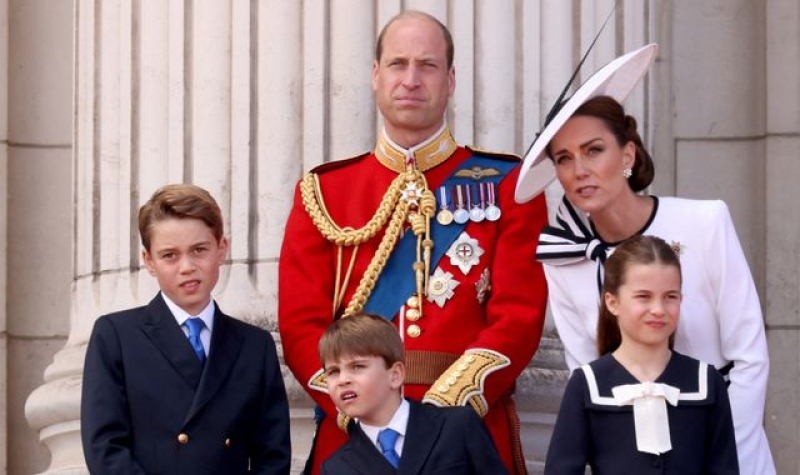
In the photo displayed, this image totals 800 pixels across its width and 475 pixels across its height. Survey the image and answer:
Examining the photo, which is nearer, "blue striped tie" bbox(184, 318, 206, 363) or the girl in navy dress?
Result: the girl in navy dress

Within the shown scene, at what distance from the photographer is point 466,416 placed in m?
5.96

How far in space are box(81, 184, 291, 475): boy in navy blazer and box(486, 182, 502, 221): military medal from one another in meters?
0.76

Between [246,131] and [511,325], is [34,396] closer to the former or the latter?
[246,131]

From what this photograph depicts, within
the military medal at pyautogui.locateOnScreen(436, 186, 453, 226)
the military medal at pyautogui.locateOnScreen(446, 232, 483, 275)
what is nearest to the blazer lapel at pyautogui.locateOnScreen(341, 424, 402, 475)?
the military medal at pyautogui.locateOnScreen(446, 232, 483, 275)

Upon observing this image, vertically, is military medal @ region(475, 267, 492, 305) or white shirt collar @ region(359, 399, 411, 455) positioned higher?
military medal @ region(475, 267, 492, 305)

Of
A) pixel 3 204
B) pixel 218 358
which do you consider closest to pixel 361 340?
pixel 218 358

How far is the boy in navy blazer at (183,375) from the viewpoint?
240 inches

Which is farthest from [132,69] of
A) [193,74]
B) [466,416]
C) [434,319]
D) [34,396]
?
[466,416]

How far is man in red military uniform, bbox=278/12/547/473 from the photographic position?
6395 millimetres

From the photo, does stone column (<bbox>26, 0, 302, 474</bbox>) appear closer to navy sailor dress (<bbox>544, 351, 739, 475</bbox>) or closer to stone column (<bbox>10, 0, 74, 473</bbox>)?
stone column (<bbox>10, 0, 74, 473</bbox>)

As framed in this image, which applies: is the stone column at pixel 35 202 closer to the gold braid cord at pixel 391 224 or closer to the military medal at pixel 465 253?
Result: the gold braid cord at pixel 391 224

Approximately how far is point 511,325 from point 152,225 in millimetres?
1043

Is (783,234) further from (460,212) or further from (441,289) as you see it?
(441,289)

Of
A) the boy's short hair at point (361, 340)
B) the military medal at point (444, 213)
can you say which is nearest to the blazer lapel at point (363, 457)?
the boy's short hair at point (361, 340)
